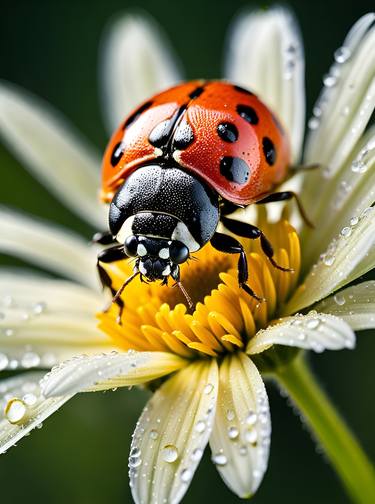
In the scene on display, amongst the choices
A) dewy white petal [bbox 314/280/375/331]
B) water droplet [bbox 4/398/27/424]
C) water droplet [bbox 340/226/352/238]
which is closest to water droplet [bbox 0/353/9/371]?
water droplet [bbox 4/398/27/424]

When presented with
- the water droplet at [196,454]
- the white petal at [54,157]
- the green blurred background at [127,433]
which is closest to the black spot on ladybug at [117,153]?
the water droplet at [196,454]

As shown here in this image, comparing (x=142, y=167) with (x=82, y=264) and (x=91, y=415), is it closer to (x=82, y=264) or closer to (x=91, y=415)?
(x=82, y=264)

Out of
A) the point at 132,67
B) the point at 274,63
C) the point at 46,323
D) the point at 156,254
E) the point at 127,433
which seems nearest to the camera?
the point at 156,254

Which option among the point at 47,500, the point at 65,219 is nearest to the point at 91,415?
the point at 47,500

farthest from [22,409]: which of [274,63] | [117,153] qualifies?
[274,63]

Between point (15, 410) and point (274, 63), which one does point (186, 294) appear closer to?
point (15, 410)
